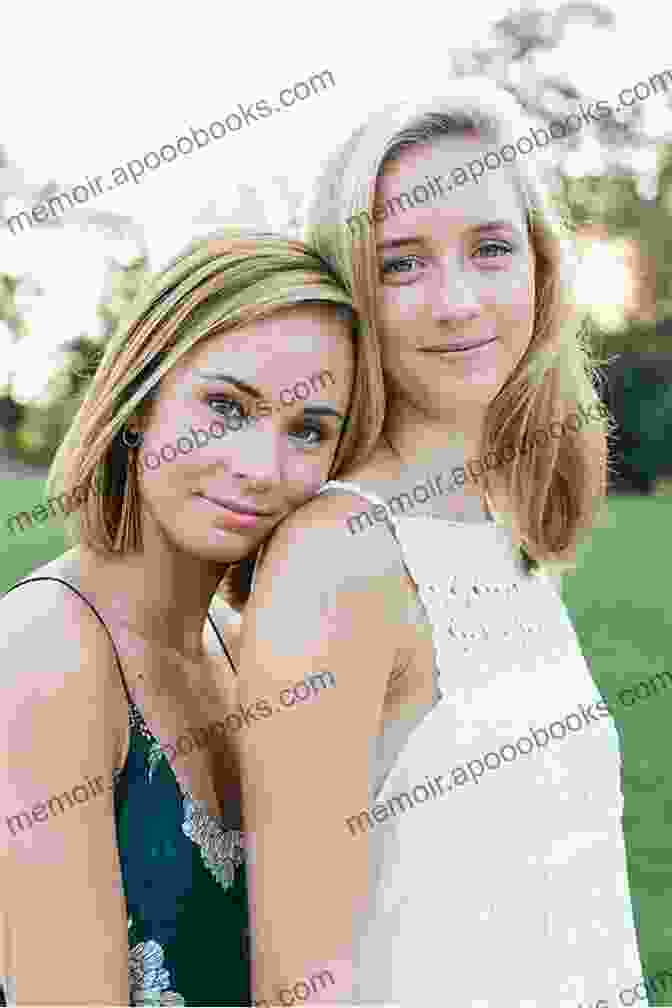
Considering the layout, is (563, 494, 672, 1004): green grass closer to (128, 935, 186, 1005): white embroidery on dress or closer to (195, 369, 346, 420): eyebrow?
(195, 369, 346, 420): eyebrow

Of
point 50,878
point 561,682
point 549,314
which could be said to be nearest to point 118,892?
point 50,878

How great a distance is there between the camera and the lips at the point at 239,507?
79.5 inches

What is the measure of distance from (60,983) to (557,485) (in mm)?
1351

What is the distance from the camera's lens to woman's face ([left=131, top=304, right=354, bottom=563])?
6.55ft

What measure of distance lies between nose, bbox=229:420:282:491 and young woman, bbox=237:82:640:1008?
0.24 feet

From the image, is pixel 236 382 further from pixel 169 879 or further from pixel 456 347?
pixel 169 879

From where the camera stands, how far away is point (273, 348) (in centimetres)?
199

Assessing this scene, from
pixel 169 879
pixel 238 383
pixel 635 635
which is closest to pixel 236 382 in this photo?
pixel 238 383

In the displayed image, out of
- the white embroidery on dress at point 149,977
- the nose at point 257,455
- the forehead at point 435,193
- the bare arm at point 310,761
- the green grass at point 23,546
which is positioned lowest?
the white embroidery on dress at point 149,977

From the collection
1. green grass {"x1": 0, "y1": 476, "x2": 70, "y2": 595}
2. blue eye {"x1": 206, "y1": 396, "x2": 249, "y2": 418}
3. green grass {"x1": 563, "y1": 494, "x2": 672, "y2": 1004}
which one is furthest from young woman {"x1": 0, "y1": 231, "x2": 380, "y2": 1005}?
green grass {"x1": 0, "y1": 476, "x2": 70, "y2": 595}

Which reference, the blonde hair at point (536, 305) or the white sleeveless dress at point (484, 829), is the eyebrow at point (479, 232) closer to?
the blonde hair at point (536, 305)

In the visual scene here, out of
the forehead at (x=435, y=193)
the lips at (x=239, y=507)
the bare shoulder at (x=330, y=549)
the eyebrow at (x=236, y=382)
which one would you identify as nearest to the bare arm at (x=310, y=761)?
the bare shoulder at (x=330, y=549)

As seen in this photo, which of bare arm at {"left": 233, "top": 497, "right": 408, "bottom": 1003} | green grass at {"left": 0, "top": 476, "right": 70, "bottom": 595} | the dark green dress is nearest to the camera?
bare arm at {"left": 233, "top": 497, "right": 408, "bottom": 1003}

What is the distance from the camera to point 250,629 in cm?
189
